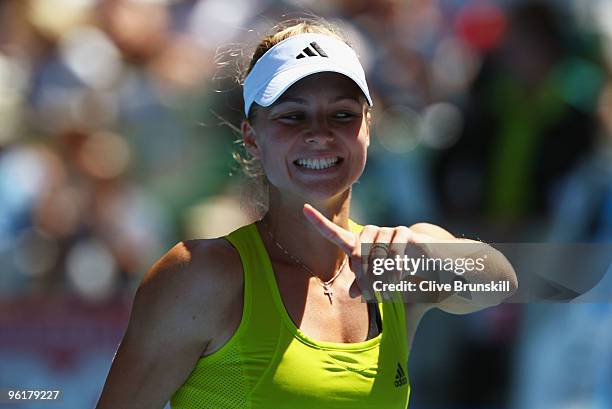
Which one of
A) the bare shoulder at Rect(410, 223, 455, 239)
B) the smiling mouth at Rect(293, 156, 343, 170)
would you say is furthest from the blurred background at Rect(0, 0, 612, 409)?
the smiling mouth at Rect(293, 156, 343, 170)

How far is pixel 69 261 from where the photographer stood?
15.1 feet

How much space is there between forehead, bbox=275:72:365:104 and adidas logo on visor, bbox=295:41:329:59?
5 cm

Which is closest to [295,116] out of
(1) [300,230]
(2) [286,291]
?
(1) [300,230]

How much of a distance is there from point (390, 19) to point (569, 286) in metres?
1.59

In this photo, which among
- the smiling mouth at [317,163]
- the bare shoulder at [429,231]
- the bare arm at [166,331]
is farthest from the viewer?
the bare shoulder at [429,231]

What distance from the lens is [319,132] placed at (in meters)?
2.30

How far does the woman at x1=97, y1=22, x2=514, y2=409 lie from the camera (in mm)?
2209

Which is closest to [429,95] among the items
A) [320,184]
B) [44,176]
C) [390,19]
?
[390,19]

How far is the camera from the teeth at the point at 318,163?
230 cm

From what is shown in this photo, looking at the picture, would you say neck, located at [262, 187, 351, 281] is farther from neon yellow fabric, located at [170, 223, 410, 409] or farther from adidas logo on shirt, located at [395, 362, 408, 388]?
adidas logo on shirt, located at [395, 362, 408, 388]

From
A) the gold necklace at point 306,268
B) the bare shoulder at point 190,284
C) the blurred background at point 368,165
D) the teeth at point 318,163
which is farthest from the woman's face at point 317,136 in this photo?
the blurred background at point 368,165

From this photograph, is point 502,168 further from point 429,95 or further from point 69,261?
point 69,261

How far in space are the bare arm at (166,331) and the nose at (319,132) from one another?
1.15 ft

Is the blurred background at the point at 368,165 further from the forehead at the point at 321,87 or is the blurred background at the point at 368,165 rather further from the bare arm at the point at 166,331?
the bare arm at the point at 166,331
